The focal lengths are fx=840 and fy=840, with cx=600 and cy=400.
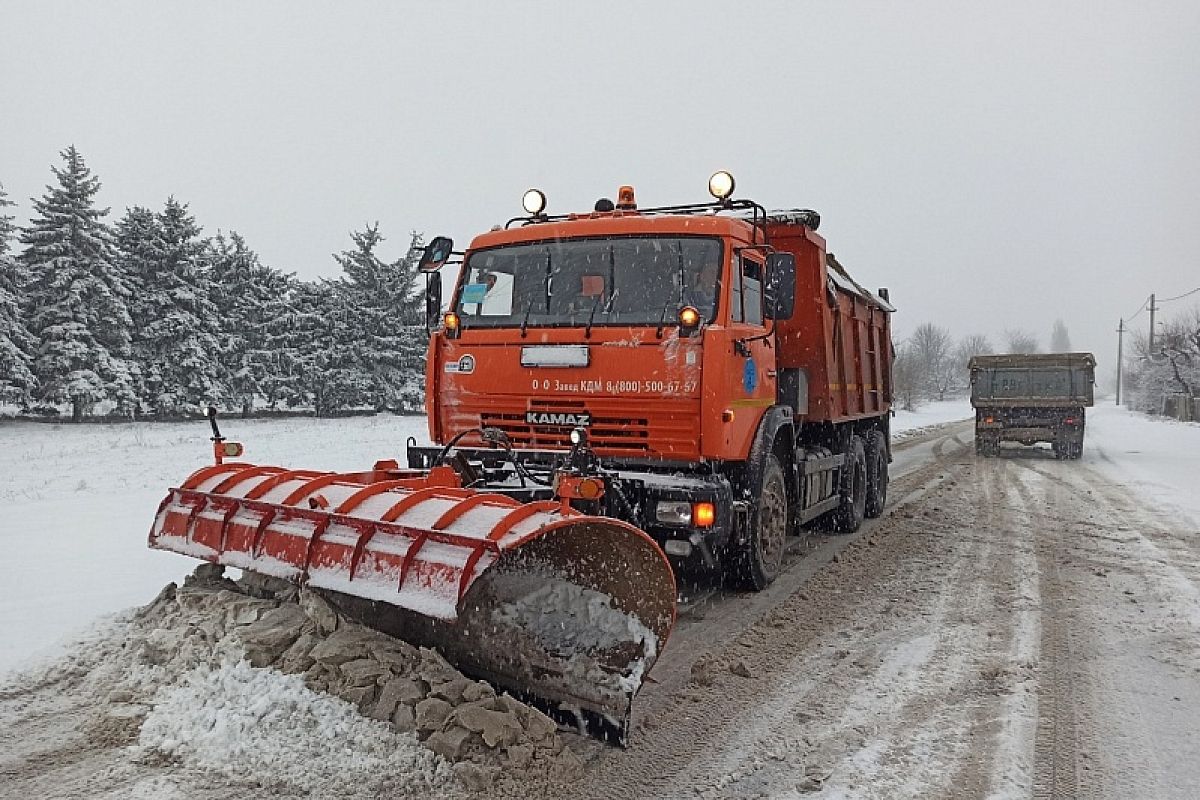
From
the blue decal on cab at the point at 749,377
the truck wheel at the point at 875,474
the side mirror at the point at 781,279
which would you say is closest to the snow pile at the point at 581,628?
the blue decal on cab at the point at 749,377

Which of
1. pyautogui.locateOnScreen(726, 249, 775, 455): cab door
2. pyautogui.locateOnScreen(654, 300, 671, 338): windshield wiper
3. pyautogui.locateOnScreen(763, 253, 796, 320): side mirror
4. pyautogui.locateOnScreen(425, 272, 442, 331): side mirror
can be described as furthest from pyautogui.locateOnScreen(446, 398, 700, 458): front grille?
pyautogui.locateOnScreen(763, 253, 796, 320): side mirror

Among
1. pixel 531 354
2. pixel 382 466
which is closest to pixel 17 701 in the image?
pixel 382 466

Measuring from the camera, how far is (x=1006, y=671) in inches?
185

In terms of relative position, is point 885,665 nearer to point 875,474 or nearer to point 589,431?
point 589,431

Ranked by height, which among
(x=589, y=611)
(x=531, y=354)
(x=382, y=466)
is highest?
(x=531, y=354)

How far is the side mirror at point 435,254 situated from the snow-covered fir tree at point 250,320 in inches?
1220

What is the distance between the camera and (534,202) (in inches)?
270

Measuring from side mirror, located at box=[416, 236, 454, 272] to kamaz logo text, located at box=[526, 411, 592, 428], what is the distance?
1.45m

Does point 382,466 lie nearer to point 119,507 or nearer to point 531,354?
point 531,354

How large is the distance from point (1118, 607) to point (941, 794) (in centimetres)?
378

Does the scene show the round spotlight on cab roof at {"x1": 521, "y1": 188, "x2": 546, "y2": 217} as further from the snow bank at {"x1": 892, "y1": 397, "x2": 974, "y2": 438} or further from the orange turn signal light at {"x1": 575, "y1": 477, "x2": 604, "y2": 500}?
the snow bank at {"x1": 892, "y1": 397, "x2": 974, "y2": 438}

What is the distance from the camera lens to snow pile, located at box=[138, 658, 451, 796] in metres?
3.17

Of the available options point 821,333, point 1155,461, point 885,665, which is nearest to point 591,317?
point 821,333

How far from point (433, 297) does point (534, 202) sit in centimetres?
116
